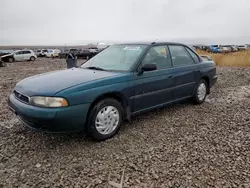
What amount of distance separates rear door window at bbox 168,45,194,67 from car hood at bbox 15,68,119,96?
155 cm

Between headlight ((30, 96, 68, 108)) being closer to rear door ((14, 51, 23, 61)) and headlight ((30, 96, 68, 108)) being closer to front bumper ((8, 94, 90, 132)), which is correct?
front bumper ((8, 94, 90, 132))

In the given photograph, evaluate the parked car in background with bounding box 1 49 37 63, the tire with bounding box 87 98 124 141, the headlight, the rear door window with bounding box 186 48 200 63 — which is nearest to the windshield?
the tire with bounding box 87 98 124 141

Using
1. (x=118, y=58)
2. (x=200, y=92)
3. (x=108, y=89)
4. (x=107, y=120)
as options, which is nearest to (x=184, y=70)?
(x=200, y=92)

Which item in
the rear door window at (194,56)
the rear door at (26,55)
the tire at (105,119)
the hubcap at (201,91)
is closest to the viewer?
the tire at (105,119)

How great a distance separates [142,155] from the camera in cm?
304

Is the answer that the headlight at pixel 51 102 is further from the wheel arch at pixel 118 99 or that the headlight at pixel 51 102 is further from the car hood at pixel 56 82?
the wheel arch at pixel 118 99

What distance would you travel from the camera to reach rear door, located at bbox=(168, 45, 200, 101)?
14.9ft

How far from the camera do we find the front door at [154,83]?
3791 mm

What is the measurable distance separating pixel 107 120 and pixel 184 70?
2.15m

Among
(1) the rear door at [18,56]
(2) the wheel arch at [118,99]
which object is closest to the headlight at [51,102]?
(2) the wheel arch at [118,99]

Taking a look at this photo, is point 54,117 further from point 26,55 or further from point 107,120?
point 26,55

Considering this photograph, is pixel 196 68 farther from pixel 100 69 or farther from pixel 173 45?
pixel 100 69

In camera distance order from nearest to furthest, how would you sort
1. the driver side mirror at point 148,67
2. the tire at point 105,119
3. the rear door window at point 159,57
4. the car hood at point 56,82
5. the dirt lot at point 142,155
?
the dirt lot at point 142,155 → the car hood at point 56,82 → the tire at point 105,119 → the driver side mirror at point 148,67 → the rear door window at point 159,57

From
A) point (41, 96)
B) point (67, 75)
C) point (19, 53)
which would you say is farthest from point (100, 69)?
point (19, 53)
